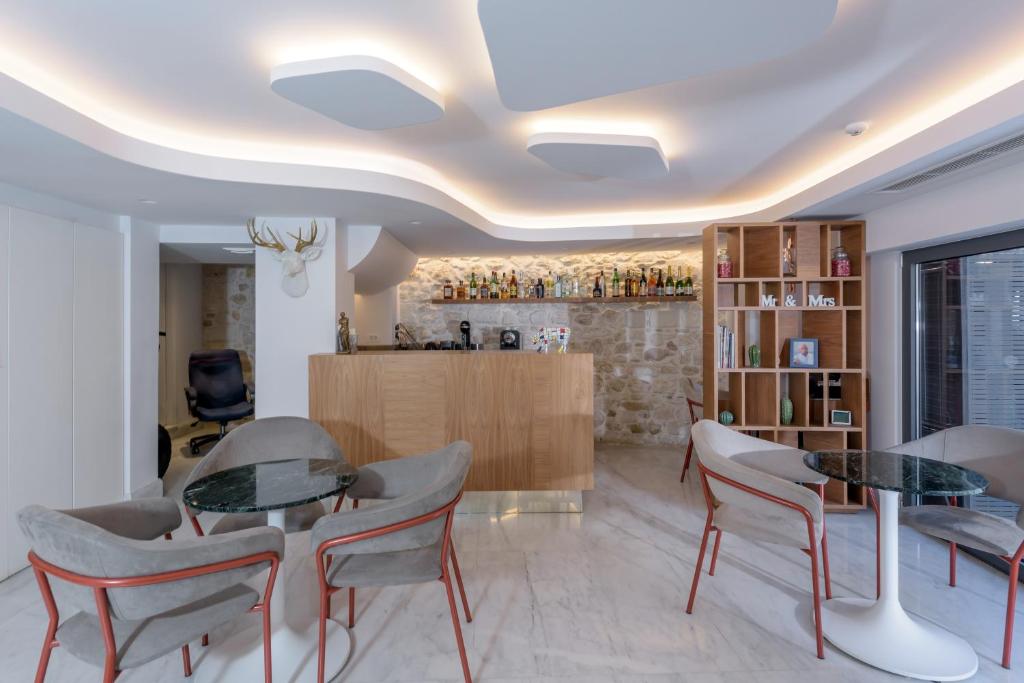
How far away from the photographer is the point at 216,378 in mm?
5660

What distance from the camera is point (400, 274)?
18.6ft

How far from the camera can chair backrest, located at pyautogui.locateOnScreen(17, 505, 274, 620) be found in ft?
4.76

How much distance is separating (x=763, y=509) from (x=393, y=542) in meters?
1.63

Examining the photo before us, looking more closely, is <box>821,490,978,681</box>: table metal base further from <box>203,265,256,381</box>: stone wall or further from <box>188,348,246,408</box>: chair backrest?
<box>203,265,256,381</box>: stone wall

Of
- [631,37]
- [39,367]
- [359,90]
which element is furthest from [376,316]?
[631,37]

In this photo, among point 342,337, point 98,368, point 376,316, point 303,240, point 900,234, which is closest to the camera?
point 900,234

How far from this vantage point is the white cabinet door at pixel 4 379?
2852mm

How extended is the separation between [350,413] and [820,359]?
3.64m

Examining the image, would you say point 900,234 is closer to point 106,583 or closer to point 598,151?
point 598,151

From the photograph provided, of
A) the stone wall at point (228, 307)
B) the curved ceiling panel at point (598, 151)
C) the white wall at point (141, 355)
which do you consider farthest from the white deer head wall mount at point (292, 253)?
the stone wall at point (228, 307)

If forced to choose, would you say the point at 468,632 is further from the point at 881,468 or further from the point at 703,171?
the point at 703,171

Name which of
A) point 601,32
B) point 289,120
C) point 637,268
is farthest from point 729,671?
point 637,268

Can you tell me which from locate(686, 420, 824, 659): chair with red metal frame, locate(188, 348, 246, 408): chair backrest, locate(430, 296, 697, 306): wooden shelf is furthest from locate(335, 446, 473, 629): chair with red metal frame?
locate(188, 348, 246, 408): chair backrest

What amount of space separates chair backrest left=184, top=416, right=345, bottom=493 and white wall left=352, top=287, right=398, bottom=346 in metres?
2.64
